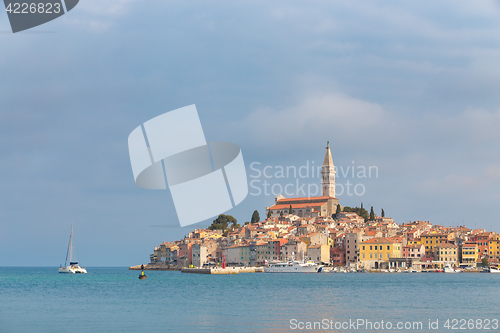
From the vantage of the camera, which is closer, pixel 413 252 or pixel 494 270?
pixel 494 270

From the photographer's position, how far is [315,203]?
103 meters

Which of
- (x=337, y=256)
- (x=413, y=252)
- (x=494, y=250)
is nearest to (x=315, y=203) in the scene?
(x=337, y=256)

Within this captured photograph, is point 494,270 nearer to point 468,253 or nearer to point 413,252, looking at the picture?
point 468,253

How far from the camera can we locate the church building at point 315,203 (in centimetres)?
10131

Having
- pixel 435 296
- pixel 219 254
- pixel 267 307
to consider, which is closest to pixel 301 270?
pixel 219 254

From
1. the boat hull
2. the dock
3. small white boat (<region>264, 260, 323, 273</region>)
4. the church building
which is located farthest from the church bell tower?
the boat hull

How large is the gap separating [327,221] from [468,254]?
20341 millimetres

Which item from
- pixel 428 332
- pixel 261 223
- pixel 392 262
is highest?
pixel 261 223

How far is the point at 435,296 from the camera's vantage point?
30734 millimetres

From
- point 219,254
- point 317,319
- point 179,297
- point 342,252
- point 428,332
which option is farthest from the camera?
point 219,254

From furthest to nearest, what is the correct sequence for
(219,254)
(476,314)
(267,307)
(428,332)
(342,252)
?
1. (219,254)
2. (342,252)
3. (267,307)
4. (476,314)
5. (428,332)

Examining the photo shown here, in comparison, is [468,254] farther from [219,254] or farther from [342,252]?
[219,254]

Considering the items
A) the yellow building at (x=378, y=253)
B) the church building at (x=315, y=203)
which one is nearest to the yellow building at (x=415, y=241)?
the yellow building at (x=378, y=253)

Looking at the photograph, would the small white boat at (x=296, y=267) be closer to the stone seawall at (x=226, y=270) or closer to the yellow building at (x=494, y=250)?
the stone seawall at (x=226, y=270)
